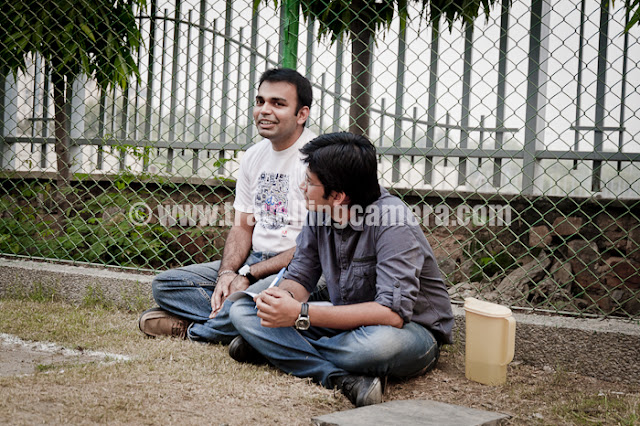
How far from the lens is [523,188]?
388 cm

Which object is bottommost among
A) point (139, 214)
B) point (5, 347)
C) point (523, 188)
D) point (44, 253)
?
point (5, 347)

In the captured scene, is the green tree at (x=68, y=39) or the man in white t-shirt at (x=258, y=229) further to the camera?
the green tree at (x=68, y=39)

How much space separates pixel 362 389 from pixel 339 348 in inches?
8.4

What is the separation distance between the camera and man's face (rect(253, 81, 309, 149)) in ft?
9.71

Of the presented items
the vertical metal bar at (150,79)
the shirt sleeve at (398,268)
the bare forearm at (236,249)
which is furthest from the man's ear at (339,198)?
the vertical metal bar at (150,79)

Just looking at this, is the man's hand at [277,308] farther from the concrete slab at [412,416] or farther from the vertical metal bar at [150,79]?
the vertical metal bar at [150,79]

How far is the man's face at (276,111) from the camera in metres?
2.96

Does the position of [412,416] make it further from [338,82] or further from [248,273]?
[338,82]

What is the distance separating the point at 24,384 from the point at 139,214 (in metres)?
2.35

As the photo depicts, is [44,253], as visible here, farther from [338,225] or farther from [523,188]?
[523,188]

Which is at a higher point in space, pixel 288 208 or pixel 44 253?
pixel 288 208

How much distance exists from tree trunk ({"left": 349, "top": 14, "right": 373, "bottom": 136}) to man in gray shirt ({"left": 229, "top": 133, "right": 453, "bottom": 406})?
3.45ft

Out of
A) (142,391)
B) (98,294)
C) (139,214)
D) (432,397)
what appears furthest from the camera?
(139,214)

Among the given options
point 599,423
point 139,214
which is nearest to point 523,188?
point 599,423
